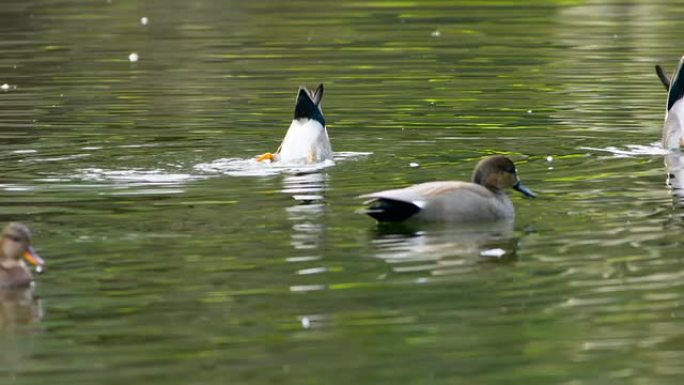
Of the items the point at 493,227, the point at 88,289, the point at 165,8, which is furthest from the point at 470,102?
the point at 165,8

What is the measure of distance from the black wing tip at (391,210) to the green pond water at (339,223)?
0.16 meters

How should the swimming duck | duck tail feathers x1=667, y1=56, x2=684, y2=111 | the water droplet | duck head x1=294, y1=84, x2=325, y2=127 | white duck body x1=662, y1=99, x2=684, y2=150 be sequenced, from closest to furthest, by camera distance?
the water droplet
the swimming duck
duck head x1=294, y1=84, x2=325, y2=127
white duck body x1=662, y1=99, x2=684, y2=150
duck tail feathers x1=667, y1=56, x2=684, y2=111

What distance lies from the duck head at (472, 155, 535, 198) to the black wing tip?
2.57 ft

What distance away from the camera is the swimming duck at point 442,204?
12.5 metres

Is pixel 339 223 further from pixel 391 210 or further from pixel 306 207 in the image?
pixel 306 207

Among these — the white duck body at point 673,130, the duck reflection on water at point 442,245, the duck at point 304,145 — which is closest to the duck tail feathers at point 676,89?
the white duck body at point 673,130

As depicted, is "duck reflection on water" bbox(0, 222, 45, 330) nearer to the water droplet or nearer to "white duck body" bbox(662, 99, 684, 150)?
the water droplet

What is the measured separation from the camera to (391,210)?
12500mm

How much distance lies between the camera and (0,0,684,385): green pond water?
29.9 ft

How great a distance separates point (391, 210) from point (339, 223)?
0.41 metres

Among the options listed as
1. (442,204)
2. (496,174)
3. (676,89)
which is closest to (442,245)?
(442,204)

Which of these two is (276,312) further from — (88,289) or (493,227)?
(493,227)

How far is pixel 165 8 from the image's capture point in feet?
114

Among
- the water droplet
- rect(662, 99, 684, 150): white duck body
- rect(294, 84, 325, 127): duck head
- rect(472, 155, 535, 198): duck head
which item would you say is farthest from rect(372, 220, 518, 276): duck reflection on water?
rect(662, 99, 684, 150): white duck body
